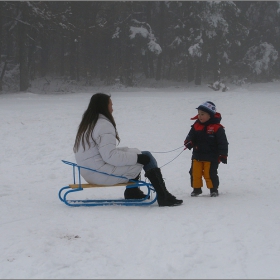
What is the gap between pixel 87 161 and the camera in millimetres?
5930

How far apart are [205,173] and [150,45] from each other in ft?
101

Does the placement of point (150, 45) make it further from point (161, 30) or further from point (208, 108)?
point (208, 108)

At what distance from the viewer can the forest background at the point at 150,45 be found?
1398 inches

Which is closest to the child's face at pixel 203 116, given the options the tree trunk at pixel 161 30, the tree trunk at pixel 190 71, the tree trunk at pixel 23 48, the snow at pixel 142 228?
the snow at pixel 142 228

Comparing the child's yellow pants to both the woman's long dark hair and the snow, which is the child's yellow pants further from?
the woman's long dark hair

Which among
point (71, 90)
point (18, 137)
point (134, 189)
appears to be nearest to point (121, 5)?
point (71, 90)

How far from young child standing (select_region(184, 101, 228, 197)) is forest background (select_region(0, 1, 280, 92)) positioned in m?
26.5

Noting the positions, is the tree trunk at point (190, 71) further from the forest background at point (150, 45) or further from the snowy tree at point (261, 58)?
the snowy tree at point (261, 58)

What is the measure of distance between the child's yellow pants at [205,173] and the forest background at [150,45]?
26.5 metres

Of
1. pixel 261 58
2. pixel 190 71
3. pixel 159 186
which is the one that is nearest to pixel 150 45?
pixel 190 71

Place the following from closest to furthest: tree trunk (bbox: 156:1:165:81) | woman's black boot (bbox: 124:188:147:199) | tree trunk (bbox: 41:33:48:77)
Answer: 1. woman's black boot (bbox: 124:188:147:199)
2. tree trunk (bbox: 41:33:48:77)
3. tree trunk (bbox: 156:1:165:81)

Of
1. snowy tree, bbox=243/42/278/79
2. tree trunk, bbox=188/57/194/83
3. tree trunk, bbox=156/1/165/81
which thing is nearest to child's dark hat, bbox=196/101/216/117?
tree trunk, bbox=188/57/194/83

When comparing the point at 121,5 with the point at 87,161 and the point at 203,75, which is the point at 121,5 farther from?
the point at 87,161

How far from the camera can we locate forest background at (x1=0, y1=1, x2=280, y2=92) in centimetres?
3550
